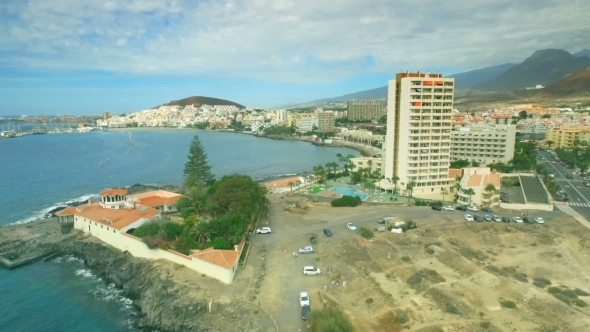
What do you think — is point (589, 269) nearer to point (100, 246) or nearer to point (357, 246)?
point (357, 246)

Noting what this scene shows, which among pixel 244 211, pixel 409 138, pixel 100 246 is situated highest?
pixel 409 138

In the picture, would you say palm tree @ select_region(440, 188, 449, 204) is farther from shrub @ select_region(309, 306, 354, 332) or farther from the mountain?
the mountain

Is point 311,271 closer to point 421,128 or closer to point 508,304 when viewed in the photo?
point 508,304

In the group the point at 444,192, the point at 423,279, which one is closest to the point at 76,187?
the point at 444,192

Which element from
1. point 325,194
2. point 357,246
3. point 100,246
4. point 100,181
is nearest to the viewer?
point 357,246

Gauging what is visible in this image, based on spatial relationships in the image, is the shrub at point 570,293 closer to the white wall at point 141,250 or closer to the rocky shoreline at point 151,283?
the rocky shoreline at point 151,283

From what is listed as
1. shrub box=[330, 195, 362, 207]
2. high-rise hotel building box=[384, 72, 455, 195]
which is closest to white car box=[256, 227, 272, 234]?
shrub box=[330, 195, 362, 207]

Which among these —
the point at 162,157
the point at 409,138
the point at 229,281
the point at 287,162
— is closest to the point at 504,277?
the point at 229,281
